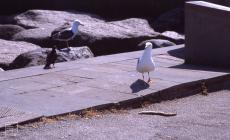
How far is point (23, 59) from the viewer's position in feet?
42.1

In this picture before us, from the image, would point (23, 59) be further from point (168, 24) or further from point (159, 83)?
point (168, 24)

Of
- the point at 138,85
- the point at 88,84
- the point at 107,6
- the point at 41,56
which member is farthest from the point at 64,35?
the point at 107,6

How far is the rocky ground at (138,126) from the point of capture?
735 centimetres

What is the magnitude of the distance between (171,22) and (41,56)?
7.10 metres

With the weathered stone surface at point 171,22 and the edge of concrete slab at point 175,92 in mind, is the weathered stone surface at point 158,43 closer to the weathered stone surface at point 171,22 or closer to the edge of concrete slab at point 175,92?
the weathered stone surface at point 171,22

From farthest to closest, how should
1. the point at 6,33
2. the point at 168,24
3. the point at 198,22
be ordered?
the point at 168,24, the point at 6,33, the point at 198,22

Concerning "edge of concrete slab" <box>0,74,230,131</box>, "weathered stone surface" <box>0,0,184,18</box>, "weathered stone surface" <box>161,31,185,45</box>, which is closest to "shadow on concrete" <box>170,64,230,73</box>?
"edge of concrete slab" <box>0,74,230,131</box>

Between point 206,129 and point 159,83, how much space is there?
228 cm

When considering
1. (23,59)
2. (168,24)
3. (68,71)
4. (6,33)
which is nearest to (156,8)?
(168,24)

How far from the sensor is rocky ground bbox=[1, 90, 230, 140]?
7.35 meters

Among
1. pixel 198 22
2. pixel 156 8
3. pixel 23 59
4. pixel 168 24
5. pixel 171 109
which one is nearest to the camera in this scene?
pixel 171 109

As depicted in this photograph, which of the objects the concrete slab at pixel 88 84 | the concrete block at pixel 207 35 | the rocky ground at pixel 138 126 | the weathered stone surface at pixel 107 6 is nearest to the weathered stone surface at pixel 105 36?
the concrete slab at pixel 88 84

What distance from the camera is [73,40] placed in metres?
15.5

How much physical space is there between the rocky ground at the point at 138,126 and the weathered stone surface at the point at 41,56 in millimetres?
4177
